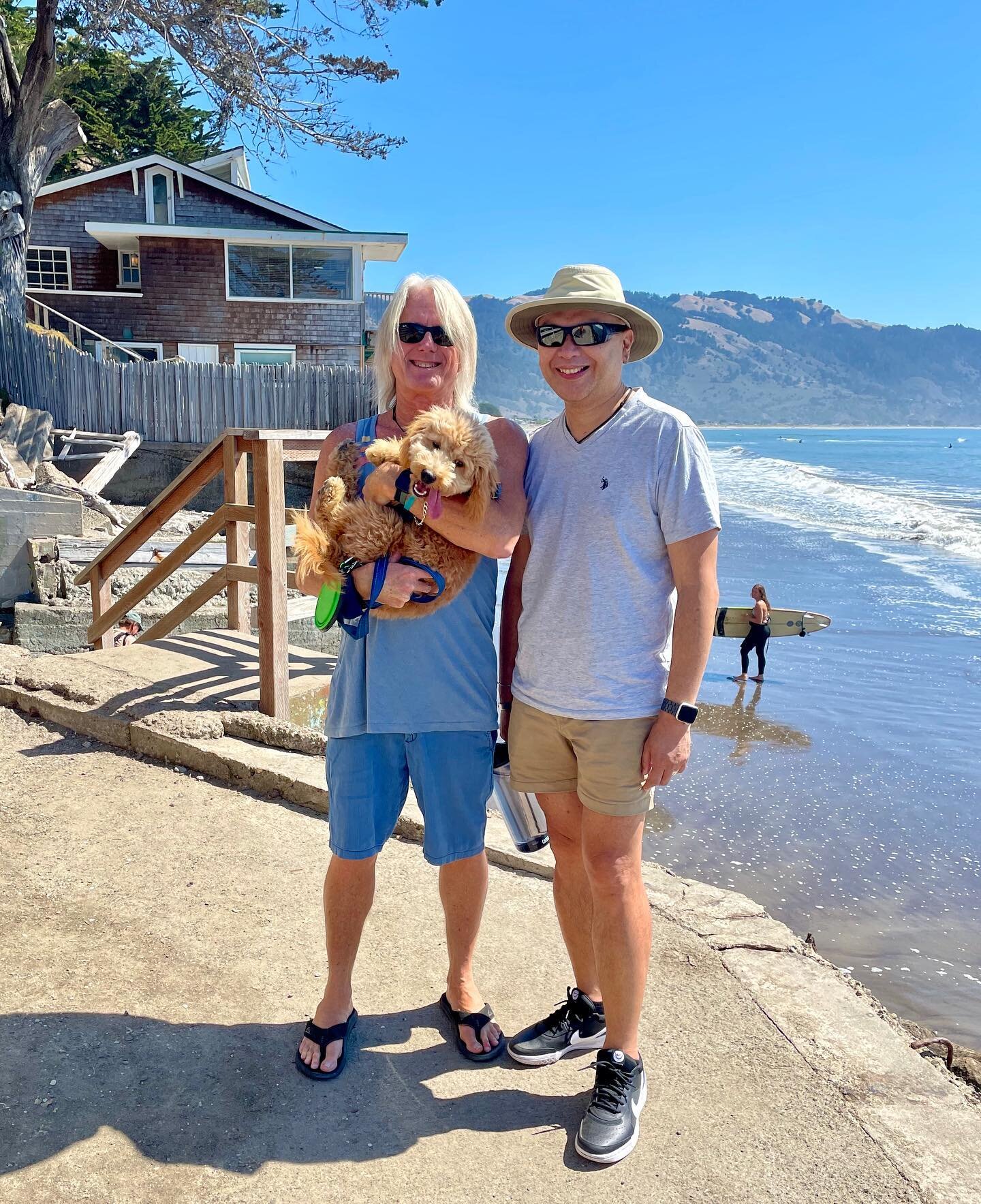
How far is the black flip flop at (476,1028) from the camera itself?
2.53 m

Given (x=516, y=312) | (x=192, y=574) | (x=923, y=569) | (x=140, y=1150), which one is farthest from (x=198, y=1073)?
(x=923, y=569)

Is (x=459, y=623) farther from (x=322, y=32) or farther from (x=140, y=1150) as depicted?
(x=322, y=32)

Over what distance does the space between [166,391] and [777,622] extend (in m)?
13.6

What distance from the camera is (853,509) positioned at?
34719 millimetres

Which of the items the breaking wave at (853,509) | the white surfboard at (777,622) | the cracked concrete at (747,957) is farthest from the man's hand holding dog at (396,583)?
the breaking wave at (853,509)

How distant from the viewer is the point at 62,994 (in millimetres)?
2695

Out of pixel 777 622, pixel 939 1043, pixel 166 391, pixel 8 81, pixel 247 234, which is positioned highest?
pixel 8 81

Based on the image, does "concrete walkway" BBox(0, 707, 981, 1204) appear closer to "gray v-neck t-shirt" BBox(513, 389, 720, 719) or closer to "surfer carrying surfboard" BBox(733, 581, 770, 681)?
"gray v-neck t-shirt" BBox(513, 389, 720, 719)

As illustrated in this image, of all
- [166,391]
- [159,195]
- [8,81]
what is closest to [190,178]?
[159,195]

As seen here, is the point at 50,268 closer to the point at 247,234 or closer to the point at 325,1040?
the point at 247,234

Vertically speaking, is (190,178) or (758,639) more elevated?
(190,178)

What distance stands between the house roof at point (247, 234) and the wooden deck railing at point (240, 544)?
18526mm

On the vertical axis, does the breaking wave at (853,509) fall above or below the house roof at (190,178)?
below

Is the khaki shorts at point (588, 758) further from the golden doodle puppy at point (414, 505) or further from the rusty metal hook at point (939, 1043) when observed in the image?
the rusty metal hook at point (939, 1043)
